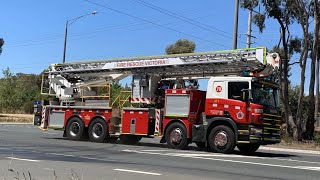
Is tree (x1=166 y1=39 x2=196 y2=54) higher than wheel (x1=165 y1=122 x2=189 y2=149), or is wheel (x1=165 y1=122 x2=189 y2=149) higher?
tree (x1=166 y1=39 x2=196 y2=54)

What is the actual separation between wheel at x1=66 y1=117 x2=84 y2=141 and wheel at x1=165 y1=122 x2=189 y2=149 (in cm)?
466

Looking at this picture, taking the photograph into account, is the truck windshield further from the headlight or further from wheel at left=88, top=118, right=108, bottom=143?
wheel at left=88, top=118, right=108, bottom=143

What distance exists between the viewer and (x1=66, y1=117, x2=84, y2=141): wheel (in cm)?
2012

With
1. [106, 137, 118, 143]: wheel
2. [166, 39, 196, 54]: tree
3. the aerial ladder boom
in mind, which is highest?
[166, 39, 196, 54]: tree

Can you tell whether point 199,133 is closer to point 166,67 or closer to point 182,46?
point 166,67

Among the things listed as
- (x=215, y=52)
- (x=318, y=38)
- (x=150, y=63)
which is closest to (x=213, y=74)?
(x=215, y=52)

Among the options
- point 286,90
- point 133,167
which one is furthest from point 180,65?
point 286,90

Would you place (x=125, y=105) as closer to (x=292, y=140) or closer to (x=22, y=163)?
(x=22, y=163)

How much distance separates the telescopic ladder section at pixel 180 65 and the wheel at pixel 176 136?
246 centimetres

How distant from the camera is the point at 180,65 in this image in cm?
1802

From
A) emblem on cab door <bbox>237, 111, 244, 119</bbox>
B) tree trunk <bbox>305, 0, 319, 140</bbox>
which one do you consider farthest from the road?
tree trunk <bbox>305, 0, 319, 140</bbox>

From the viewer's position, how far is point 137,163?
39.3 ft

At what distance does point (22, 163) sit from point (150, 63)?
876 centimetres

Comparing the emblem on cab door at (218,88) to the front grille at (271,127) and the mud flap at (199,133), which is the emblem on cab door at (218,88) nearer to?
the mud flap at (199,133)
